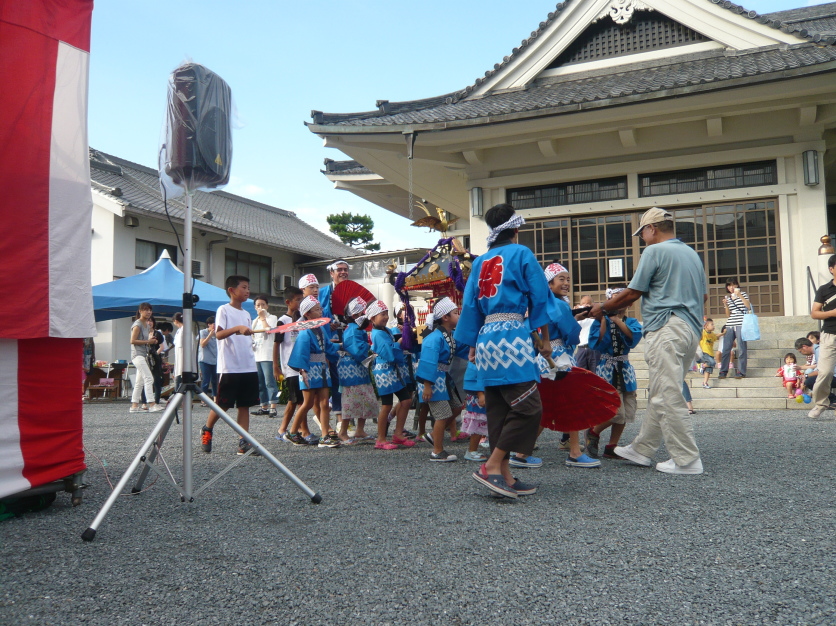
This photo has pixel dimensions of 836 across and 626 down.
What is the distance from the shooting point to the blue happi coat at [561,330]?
149 inches

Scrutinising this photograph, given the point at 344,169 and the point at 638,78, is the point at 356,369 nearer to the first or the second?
the point at 638,78

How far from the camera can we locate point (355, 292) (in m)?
6.27

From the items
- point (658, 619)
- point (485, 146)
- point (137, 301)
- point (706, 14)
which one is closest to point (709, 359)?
point (485, 146)

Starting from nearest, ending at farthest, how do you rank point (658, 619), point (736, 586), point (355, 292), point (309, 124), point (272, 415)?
point (658, 619), point (736, 586), point (355, 292), point (272, 415), point (309, 124)

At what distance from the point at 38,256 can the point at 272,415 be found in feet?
21.3

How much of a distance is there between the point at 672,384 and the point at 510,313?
1337mm

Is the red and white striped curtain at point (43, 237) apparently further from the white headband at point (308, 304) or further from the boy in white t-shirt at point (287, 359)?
the boy in white t-shirt at point (287, 359)

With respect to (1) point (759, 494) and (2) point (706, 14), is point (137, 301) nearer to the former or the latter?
(1) point (759, 494)

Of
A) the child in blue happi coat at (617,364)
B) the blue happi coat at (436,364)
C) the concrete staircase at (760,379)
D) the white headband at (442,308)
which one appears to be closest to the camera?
the child in blue happi coat at (617,364)

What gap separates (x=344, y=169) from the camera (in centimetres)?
1484

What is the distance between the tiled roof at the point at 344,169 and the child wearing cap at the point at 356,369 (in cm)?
885

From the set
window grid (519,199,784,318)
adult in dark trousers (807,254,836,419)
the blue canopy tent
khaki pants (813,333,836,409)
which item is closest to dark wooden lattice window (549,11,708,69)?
window grid (519,199,784,318)

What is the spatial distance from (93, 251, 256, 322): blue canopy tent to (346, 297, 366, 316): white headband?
260 inches

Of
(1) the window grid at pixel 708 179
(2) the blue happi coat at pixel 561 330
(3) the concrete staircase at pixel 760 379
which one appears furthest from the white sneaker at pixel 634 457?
(1) the window grid at pixel 708 179
